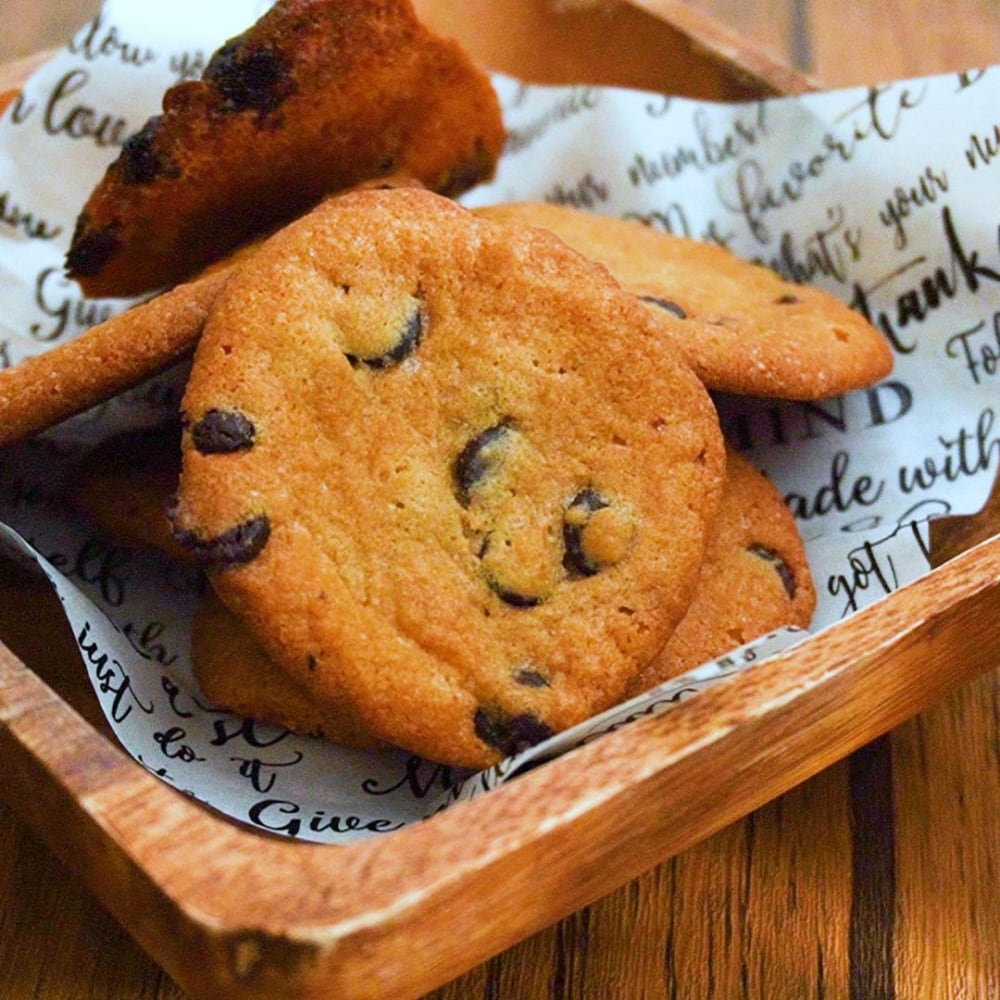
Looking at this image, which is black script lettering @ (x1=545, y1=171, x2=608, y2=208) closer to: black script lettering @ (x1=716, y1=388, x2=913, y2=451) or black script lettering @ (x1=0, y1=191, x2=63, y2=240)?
black script lettering @ (x1=716, y1=388, x2=913, y2=451)

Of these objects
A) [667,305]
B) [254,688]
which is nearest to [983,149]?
[667,305]

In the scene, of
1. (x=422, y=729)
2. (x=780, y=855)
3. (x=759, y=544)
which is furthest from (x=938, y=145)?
(x=422, y=729)

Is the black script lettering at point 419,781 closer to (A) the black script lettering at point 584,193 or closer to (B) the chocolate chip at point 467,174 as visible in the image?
(B) the chocolate chip at point 467,174

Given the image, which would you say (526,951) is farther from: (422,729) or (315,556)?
(315,556)

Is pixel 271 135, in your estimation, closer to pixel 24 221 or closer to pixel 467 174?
pixel 467 174

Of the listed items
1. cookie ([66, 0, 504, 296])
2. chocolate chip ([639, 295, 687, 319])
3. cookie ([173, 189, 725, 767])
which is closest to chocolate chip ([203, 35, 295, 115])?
cookie ([66, 0, 504, 296])
